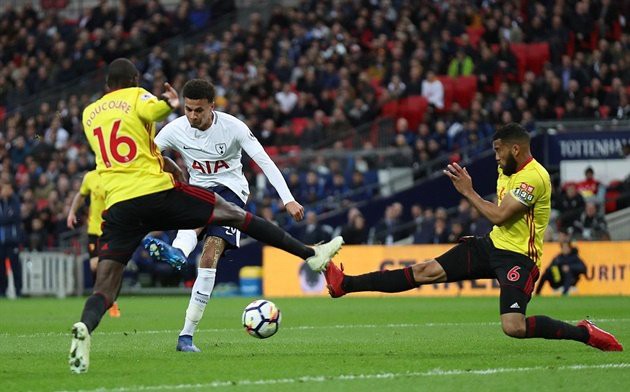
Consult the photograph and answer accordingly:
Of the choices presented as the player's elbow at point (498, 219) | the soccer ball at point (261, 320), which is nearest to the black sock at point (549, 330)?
the player's elbow at point (498, 219)

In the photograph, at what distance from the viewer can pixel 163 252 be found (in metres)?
11.0

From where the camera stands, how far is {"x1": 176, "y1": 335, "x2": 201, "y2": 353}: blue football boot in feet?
36.0

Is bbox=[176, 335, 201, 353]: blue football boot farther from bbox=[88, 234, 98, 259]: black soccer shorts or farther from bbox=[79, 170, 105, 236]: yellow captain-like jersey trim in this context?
bbox=[88, 234, 98, 259]: black soccer shorts

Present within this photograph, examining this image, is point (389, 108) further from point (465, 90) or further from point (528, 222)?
point (528, 222)

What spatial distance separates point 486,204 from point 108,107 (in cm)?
310

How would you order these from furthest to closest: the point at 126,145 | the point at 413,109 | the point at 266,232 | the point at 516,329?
the point at 413,109 → the point at 516,329 → the point at 266,232 → the point at 126,145

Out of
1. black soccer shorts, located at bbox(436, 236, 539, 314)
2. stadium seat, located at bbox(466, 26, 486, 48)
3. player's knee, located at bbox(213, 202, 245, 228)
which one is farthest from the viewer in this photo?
stadium seat, located at bbox(466, 26, 486, 48)

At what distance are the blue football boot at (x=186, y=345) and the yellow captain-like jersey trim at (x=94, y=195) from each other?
653 cm

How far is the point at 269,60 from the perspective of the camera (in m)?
31.9

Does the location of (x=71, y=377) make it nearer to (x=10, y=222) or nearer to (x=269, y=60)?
(x=10, y=222)

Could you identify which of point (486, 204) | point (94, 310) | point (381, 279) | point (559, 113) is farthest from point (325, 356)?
point (559, 113)

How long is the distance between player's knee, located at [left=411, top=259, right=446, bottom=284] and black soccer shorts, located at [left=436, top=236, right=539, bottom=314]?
1.7 inches

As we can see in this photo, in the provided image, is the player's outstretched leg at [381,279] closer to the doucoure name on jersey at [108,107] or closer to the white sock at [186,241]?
the white sock at [186,241]

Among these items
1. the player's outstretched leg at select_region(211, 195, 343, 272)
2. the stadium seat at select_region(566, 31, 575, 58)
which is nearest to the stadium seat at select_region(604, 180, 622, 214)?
the stadium seat at select_region(566, 31, 575, 58)
